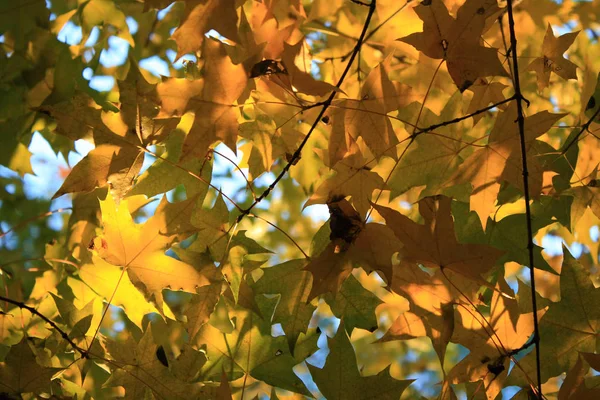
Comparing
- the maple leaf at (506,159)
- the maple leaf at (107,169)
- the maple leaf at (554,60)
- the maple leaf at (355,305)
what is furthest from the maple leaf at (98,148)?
the maple leaf at (554,60)

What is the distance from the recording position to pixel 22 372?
1.00 metres

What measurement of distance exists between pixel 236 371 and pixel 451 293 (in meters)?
0.47

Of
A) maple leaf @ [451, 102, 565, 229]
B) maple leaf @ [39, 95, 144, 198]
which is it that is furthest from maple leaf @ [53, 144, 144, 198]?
maple leaf @ [451, 102, 565, 229]

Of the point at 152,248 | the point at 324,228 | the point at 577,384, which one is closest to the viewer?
the point at 577,384

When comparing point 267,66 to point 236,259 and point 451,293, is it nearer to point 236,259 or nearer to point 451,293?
point 236,259

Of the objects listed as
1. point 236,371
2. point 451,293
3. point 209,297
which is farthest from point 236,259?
point 451,293

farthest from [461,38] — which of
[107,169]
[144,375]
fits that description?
[144,375]

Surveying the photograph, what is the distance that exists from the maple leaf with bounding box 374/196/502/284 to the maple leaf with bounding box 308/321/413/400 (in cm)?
22

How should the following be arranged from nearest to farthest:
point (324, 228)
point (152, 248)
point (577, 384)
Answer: point (577, 384), point (152, 248), point (324, 228)

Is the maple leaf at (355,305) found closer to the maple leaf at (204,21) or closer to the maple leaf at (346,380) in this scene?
the maple leaf at (346,380)

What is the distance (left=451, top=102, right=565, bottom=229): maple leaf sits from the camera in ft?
3.35

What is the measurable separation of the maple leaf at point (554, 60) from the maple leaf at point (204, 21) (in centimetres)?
60

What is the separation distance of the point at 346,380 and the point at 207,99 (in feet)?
1.82

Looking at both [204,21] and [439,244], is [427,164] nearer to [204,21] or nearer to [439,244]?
[439,244]
